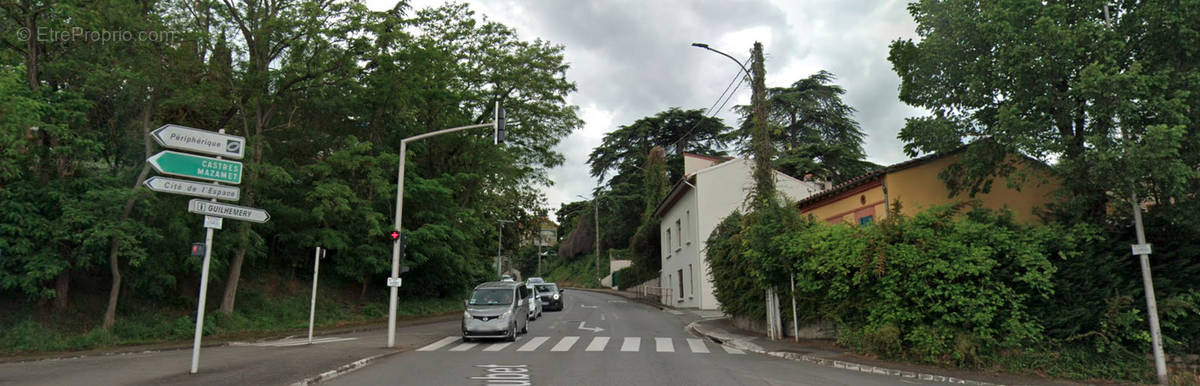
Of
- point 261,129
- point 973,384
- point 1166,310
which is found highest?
point 261,129

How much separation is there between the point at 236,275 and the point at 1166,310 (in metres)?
23.8

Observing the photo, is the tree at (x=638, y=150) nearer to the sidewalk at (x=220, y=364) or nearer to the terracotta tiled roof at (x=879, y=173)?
the terracotta tiled roof at (x=879, y=173)

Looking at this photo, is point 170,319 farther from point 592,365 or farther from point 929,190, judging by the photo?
point 929,190

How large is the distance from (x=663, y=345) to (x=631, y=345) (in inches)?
32.0

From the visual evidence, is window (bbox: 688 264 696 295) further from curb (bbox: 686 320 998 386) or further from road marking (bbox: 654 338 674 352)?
curb (bbox: 686 320 998 386)

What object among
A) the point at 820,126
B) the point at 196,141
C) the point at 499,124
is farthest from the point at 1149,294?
the point at 820,126

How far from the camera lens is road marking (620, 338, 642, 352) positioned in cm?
1472

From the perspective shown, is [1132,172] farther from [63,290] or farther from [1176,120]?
[63,290]

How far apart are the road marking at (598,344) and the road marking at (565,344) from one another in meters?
0.50

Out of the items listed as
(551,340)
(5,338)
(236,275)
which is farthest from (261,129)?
(551,340)

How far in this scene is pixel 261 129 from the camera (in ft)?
68.8

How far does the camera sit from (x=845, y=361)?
12250mm

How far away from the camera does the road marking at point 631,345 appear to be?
14720mm

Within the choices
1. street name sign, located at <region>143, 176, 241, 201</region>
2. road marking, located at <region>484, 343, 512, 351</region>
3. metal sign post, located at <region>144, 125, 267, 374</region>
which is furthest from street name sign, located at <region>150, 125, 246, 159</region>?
road marking, located at <region>484, 343, 512, 351</region>
